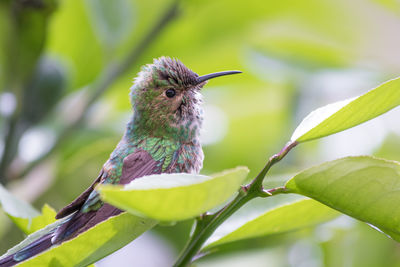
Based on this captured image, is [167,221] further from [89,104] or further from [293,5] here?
[293,5]

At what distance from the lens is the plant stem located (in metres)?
1.37

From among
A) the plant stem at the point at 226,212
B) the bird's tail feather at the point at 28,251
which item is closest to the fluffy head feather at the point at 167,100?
the bird's tail feather at the point at 28,251

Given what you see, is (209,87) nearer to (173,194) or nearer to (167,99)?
(167,99)

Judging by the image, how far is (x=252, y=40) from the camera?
3230 millimetres

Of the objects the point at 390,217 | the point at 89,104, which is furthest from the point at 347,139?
the point at 390,217

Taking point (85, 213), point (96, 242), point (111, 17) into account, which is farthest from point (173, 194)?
point (111, 17)

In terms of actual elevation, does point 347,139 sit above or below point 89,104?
below

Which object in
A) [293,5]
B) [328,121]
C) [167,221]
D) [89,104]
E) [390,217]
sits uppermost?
[293,5]

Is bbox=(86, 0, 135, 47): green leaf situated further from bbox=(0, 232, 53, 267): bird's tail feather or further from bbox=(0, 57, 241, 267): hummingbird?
bbox=(0, 232, 53, 267): bird's tail feather

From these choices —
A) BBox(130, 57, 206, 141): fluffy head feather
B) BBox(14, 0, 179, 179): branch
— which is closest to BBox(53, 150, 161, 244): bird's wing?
BBox(130, 57, 206, 141): fluffy head feather

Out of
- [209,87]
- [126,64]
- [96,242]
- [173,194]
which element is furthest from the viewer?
[209,87]

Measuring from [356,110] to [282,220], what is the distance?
1.47 feet

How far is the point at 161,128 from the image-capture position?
8.05ft

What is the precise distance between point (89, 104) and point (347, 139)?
1.43m
